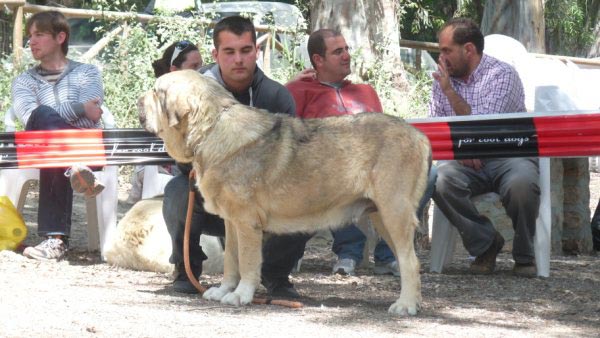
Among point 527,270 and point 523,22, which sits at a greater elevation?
point 523,22

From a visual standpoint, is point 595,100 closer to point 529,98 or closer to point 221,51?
point 529,98

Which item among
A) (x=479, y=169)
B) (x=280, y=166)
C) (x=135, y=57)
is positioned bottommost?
(x=479, y=169)

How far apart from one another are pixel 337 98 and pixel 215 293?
2359mm

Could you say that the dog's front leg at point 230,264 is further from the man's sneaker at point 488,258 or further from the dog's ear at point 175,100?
the man's sneaker at point 488,258

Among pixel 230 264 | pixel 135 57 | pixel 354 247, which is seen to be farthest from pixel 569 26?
pixel 230 264

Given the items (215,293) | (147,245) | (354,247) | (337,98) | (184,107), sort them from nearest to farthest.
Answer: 1. (184,107)
2. (215,293)
3. (147,245)
4. (354,247)
5. (337,98)

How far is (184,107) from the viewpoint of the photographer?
6355mm

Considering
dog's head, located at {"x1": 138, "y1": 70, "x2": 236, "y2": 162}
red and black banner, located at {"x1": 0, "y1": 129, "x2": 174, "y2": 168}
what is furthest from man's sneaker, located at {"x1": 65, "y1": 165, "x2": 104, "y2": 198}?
dog's head, located at {"x1": 138, "y1": 70, "x2": 236, "y2": 162}

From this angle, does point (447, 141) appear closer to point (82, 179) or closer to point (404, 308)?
point (404, 308)

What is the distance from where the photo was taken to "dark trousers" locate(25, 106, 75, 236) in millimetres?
8492

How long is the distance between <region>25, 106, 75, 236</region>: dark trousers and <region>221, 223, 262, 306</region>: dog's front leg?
2.48 metres

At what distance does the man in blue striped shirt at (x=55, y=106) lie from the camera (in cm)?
845

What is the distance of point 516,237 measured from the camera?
320 inches

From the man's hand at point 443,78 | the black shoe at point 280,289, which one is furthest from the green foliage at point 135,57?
the black shoe at point 280,289
